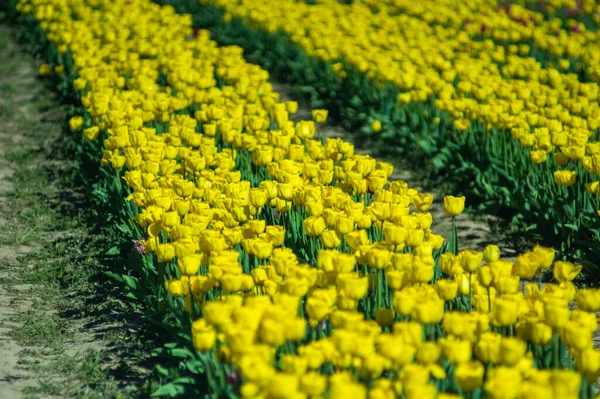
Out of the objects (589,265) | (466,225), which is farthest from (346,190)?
(466,225)

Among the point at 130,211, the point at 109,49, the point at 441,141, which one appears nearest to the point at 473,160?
the point at 441,141

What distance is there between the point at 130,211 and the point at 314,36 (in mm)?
5153

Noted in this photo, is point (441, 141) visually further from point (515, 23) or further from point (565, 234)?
point (515, 23)

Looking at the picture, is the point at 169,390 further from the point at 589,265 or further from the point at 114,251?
the point at 589,265

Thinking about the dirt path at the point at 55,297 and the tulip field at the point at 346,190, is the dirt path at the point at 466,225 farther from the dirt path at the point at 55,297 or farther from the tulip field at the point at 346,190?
the dirt path at the point at 55,297

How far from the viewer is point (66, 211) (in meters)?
6.07

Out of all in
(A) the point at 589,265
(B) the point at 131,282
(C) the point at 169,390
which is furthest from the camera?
(A) the point at 589,265

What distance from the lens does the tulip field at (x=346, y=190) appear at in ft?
8.98

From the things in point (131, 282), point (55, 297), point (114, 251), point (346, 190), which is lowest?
point (55, 297)

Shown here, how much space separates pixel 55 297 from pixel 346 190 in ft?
6.04

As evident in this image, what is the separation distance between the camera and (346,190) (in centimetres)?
469

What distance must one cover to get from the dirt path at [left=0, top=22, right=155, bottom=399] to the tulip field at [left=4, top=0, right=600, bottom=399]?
23 cm

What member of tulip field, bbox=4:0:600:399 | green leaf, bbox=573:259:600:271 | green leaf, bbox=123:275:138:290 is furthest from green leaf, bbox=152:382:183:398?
green leaf, bbox=573:259:600:271

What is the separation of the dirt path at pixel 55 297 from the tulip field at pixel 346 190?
9.1 inches
